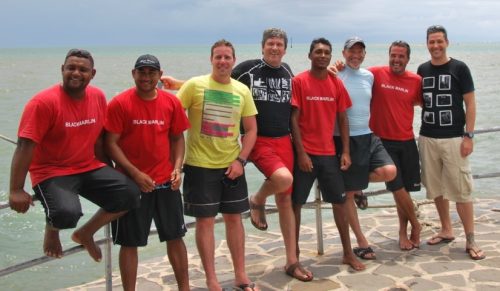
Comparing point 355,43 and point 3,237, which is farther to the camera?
point 3,237

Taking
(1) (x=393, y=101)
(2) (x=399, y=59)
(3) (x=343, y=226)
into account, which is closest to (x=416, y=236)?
(3) (x=343, y=226)

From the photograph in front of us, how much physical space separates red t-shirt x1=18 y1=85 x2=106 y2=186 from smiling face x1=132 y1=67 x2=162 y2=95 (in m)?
0.35

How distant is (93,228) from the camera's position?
417 centimetres

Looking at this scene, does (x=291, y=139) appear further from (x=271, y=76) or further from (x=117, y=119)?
(x=117, y=119)

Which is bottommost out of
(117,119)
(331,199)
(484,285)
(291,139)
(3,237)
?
(3,237)

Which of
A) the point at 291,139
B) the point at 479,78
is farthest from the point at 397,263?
the point at 479,78

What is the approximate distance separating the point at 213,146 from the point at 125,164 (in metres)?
0.77

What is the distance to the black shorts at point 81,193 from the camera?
3.84 metres

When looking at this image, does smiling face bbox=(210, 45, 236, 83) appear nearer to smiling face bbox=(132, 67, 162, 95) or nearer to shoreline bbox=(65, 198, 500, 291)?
smiling face bbox=(132, 67, 162, 95)

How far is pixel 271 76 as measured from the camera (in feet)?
16.0

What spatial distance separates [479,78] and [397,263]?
52.8 meters

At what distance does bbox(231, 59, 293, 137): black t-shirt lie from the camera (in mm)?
4859

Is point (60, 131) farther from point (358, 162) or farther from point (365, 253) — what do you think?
point (365, 253)

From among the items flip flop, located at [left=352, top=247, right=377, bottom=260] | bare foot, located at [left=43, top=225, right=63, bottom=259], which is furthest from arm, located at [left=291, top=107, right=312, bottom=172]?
bare foot, located at [left=43, top=225, right=63, bottom=259]
